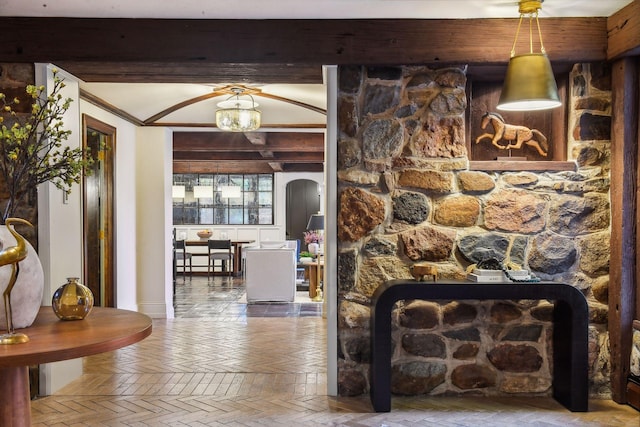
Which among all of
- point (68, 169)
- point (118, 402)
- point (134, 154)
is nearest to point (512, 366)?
point (118, 402)

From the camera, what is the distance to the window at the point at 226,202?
566 inches

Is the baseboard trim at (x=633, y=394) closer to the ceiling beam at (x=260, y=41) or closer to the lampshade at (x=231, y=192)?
the ceiling beam at (x=260, y=41)

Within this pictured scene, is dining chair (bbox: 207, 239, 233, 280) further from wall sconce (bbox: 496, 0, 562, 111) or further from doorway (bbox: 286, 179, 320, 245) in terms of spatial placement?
wall sconce (bbox: 496, 0, 562, 111)

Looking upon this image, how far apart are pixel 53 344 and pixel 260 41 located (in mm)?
2516

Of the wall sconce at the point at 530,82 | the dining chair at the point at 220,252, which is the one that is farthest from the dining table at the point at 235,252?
the wall sconce at the point at 530,82

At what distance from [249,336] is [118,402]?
2235 millimetres

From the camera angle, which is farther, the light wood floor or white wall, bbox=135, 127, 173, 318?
white wall, bbox=135, 127, 173, 318

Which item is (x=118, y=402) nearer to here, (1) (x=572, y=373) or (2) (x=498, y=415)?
(2) (x=498, y=415)

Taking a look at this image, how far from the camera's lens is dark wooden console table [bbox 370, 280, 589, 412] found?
3537mm

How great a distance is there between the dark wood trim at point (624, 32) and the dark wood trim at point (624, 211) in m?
0.10

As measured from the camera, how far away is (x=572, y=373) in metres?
3.59

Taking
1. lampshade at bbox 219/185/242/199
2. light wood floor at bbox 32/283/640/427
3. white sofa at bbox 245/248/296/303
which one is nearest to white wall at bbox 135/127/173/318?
light wood floor at bbox 32/283/640/427

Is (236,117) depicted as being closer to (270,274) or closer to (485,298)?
(270,274)

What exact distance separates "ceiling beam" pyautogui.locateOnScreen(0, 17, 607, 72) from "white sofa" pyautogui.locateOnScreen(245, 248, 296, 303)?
4828mm
